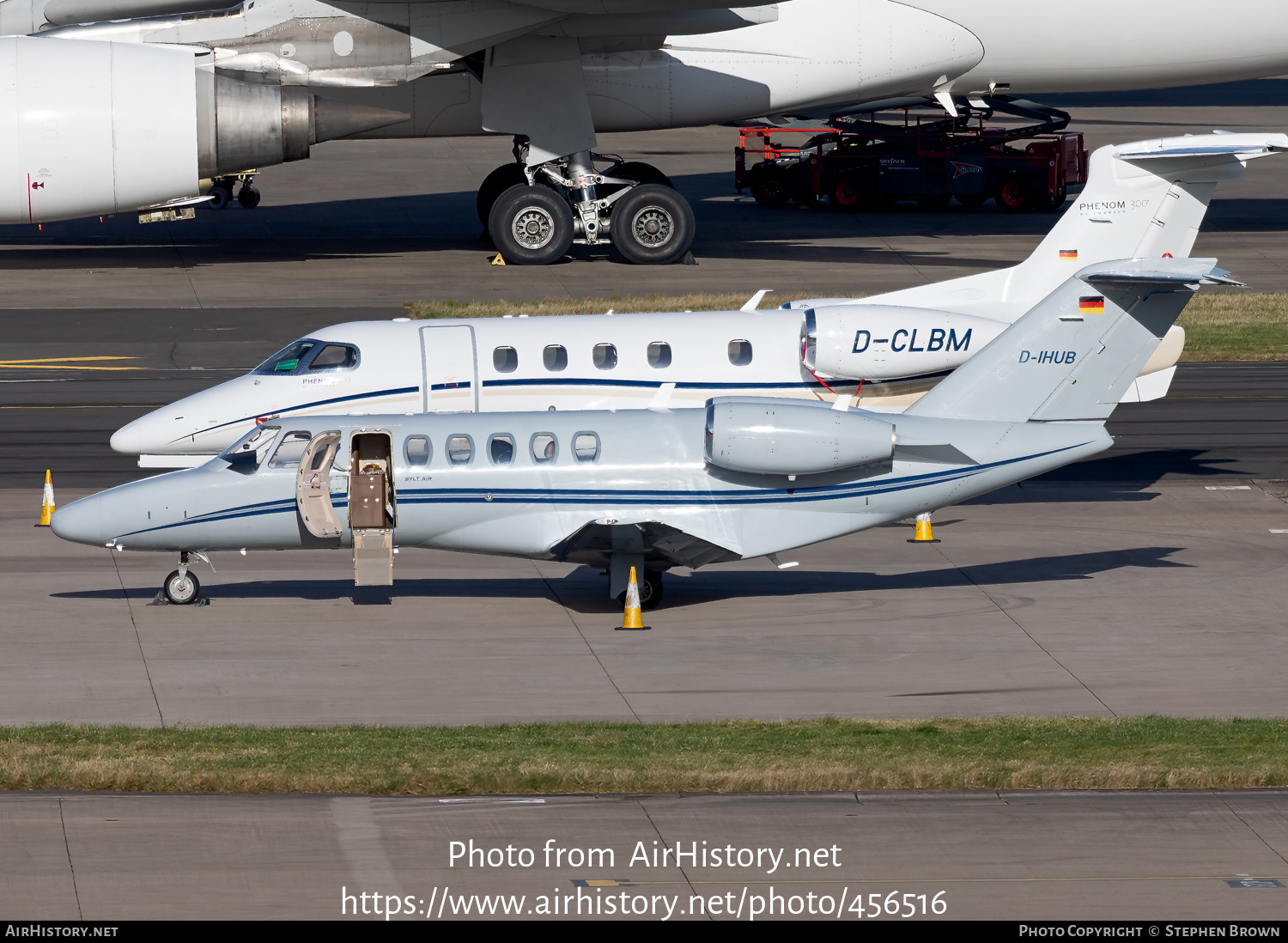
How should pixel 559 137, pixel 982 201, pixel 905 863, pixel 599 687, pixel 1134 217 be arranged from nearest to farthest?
pixel 905 863 < pixel 599 687 < pixel 1134 217 < pixel 559 137 < pixel 982 201

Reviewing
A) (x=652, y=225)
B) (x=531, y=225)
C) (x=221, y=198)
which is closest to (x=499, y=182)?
(x=531, y=225)

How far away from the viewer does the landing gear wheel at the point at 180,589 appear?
2109 cm

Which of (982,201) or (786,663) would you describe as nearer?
(786,663)

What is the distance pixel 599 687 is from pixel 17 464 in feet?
44.8

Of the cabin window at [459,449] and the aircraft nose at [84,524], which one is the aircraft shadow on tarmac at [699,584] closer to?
the aircraft nose at [84,524]

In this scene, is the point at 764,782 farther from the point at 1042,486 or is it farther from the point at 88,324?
the point at 88,324

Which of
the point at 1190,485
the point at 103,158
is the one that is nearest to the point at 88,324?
the point at 103,158

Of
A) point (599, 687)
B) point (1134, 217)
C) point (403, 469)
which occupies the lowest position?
point (599, 687)

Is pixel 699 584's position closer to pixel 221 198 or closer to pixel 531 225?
pixel 531 225

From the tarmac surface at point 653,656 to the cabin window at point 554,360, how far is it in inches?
114

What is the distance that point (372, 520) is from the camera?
20.5 m

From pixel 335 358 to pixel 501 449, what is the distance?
4956 mm

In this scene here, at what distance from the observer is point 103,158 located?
37.9 m

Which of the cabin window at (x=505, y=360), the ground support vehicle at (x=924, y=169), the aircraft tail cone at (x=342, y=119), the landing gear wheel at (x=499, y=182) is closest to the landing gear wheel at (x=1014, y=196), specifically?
the ground support vehicle at (x=924, y=169)
